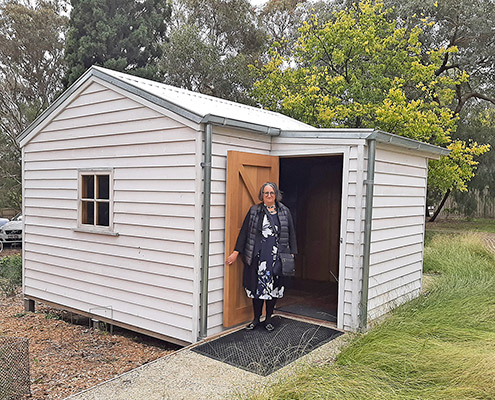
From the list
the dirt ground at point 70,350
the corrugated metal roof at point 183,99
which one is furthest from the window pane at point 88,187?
the dirt ground at point 70,350

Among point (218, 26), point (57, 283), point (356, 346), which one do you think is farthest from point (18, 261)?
point (218, 26)

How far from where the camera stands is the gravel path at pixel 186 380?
338 cm

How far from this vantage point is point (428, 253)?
964 cm

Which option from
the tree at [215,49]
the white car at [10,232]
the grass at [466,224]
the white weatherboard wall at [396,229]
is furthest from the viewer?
the grass at [466,224]

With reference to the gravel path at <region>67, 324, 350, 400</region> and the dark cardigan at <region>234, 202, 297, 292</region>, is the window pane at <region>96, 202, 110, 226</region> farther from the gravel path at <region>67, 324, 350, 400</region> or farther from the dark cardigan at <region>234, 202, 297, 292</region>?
the gravel path at <region>67, 324, 350, 400</region>

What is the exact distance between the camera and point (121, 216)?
5410 millimetres

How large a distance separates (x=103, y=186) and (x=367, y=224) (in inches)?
132

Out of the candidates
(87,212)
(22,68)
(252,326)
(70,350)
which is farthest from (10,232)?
(252,326)

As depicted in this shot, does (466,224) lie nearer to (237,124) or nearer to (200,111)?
(237,124)

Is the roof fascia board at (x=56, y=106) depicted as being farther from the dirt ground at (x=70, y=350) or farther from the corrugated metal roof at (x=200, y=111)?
the dirt ground at (x=70, y=350)

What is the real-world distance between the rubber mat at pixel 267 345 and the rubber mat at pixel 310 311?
0.32m

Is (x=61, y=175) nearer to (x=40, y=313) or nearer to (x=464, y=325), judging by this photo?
(x=40, y=313)

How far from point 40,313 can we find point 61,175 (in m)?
2.45

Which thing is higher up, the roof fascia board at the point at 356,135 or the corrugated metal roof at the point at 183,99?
the corrugated metal roof at the point at 183,99
